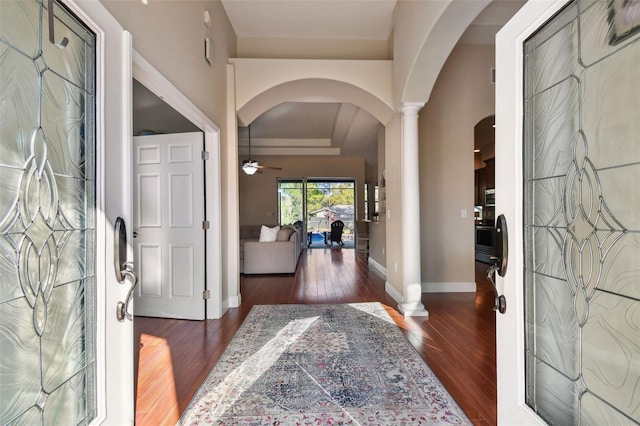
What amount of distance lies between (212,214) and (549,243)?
9.75 feet

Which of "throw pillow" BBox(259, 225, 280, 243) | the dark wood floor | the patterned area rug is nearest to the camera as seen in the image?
the patterned area rug

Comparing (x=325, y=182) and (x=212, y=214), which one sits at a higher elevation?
(x=325, y=182)

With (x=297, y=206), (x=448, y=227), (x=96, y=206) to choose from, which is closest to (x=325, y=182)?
(x=297, y=206)

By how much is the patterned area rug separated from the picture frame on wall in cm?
177

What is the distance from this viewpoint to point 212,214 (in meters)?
3.26

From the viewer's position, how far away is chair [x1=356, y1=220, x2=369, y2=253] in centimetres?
906

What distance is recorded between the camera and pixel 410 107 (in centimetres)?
332

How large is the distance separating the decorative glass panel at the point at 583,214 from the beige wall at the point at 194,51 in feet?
6.51

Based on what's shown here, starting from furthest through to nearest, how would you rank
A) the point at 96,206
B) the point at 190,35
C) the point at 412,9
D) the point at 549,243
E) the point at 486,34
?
the point at 486,34
the point at 412,9
the point at 190,35
the point at 96,206
the point at 549,243

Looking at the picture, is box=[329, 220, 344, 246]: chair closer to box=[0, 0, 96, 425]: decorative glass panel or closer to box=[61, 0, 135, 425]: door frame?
box=[61, 0, 135, 425]: door frame

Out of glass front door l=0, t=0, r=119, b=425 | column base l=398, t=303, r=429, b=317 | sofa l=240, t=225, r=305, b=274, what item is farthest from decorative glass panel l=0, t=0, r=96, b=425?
sofa l=240, t=225, r=305, b=274

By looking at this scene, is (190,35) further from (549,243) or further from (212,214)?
(549,243)

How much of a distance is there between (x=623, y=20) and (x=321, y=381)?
2.16 metres

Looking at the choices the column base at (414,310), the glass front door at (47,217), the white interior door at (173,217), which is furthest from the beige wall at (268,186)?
the glass front door at (47,217)
